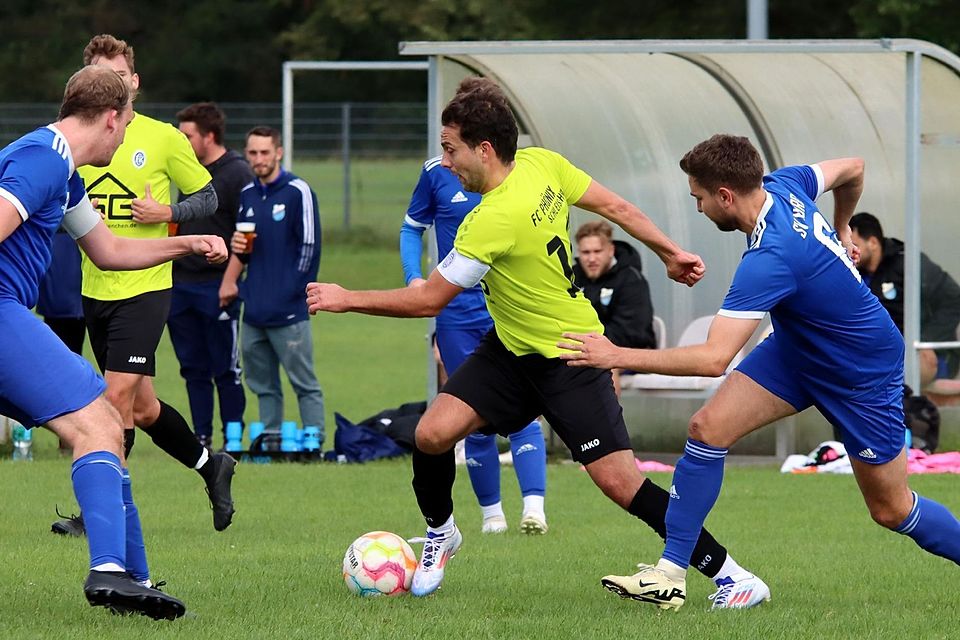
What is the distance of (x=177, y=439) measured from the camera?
852cm

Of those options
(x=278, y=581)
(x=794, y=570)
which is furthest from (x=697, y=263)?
(x=278, y=581)

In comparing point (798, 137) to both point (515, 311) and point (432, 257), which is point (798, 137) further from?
point (515, 311)

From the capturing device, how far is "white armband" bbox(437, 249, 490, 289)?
6488 millimetres

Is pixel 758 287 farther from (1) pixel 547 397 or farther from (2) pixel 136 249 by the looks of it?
(2) pixel 136 249

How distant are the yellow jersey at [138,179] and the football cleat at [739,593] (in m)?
3.64

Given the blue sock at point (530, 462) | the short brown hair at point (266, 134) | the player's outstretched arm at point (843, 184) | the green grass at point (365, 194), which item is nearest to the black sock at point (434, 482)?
the blue sock at point (530, 462)

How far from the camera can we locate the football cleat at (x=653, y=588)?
6.44 meters

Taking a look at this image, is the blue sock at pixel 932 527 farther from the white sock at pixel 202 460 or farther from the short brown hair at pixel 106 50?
the short brown hair at pixel 106 50

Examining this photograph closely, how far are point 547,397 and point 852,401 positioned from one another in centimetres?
123

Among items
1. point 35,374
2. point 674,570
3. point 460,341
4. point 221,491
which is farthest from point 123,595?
point 460,341

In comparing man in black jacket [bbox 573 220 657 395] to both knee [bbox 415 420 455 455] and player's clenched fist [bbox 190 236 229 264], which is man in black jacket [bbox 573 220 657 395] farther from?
player's clenched fist [bbox 190 236 229 264]

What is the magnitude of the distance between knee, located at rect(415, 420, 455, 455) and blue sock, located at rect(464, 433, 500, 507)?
181cm

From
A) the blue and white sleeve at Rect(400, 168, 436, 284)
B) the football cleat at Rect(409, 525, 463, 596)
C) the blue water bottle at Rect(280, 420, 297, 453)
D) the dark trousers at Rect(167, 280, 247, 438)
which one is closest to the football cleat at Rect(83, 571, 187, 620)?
the football cleat at Rect(409, 525, 463, 596)

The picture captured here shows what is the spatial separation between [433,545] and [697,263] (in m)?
1.61
